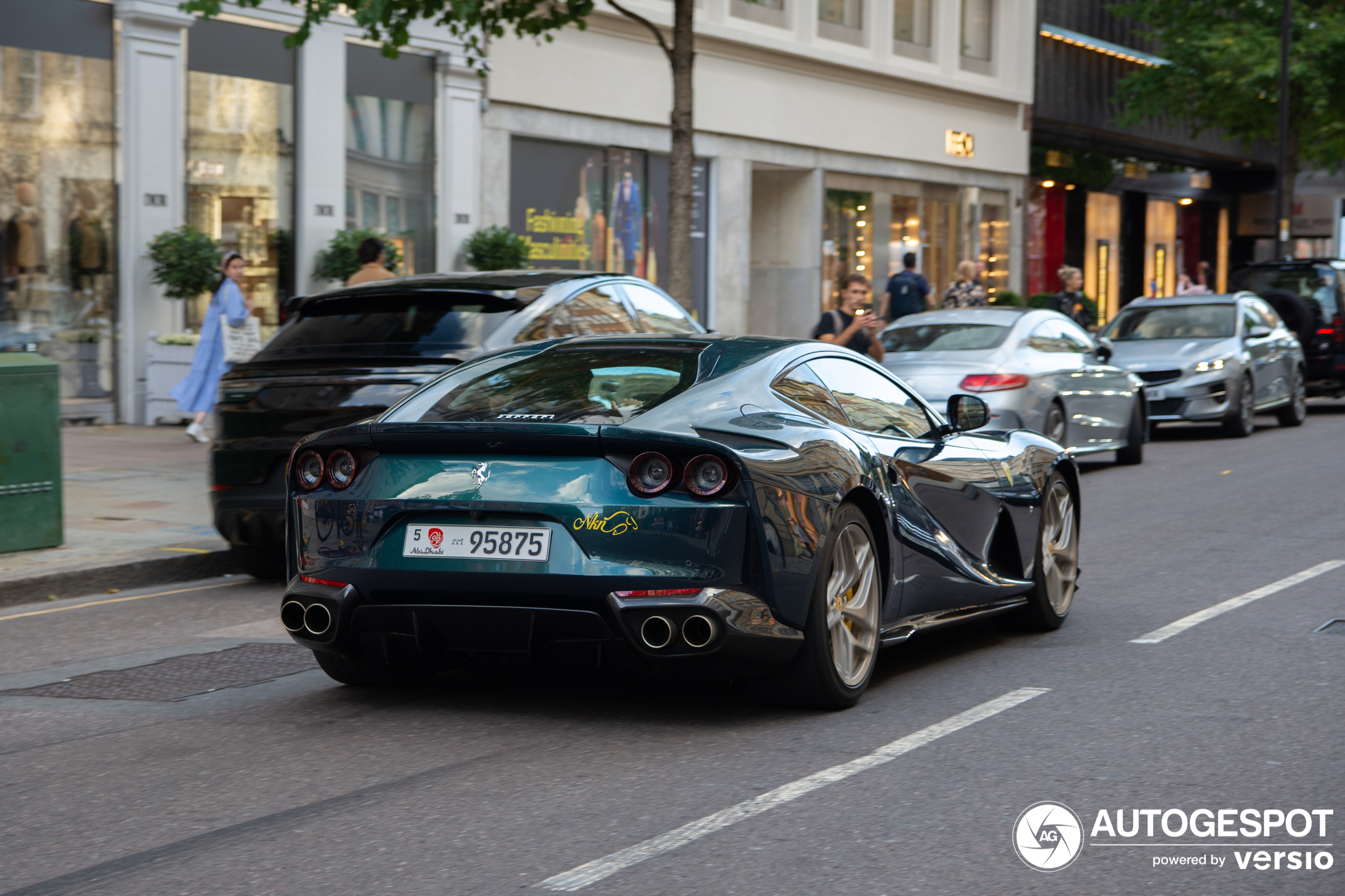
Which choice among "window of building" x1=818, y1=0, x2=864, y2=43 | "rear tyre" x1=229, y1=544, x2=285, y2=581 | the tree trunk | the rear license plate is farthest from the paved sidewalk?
"window of building" x1=818, y1=0, x2=864, y2=43

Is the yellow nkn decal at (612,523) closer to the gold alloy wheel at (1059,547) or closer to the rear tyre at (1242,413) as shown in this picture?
the gold alloy wheel at (1059,547)

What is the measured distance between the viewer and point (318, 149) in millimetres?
19422

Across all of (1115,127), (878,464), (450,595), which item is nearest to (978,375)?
(878,464)

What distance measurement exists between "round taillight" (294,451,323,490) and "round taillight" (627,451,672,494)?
3.67 ft

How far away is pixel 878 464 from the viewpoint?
6.11m

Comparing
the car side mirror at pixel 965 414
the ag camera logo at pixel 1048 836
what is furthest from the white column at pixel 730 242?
the ag camera logo at pixel 1048 836

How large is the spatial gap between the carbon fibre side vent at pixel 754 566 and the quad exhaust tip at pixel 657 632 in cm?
29

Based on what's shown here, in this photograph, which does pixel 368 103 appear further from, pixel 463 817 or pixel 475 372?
pixel 463 817

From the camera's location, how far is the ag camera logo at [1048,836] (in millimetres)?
4156

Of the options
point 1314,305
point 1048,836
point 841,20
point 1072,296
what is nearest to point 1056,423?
point 1072,296

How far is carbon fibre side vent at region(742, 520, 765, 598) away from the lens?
209 inches

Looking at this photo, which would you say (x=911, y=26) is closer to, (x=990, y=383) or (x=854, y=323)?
(x=990, y=383)

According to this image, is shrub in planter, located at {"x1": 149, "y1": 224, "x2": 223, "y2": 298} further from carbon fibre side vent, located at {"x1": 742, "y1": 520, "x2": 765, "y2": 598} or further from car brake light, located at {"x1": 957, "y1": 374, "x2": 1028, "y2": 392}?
carbon fibre side vent, located at {"x1": 742, "y1": 520, "x2": 765, "y2": 598}

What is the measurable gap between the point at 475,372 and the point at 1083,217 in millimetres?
37458
